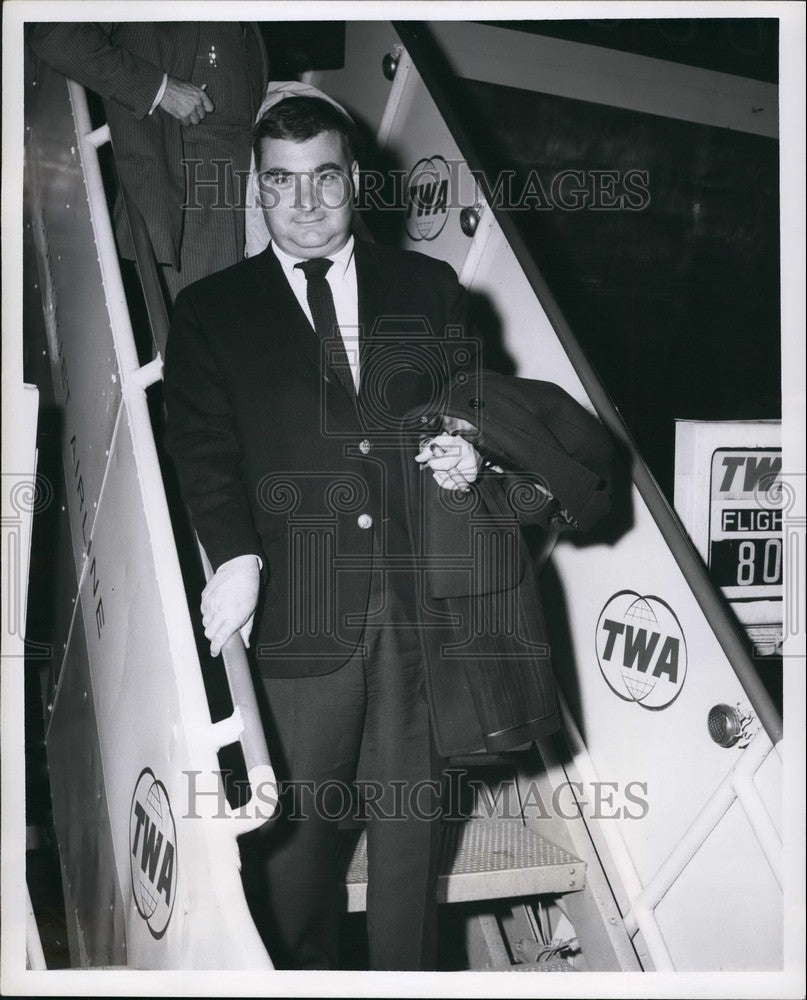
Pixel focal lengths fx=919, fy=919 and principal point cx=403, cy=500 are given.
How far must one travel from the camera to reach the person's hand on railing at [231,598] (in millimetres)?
1501

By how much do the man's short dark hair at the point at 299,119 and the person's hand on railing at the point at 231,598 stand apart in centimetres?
75

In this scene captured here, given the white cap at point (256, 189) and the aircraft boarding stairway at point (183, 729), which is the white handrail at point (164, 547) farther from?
the white cap at point (256, 189)

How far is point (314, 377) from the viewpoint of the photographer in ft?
5.32

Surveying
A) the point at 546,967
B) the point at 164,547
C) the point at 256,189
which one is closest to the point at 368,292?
the point at 256,189

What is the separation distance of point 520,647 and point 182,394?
0.73 metres

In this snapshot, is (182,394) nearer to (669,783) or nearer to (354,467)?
(354,467)

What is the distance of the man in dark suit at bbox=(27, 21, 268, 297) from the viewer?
1869 mm

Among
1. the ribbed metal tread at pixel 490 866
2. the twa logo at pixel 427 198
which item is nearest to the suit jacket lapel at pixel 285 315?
the twa logo at pixel 427 198

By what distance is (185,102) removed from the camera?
1.91 metres

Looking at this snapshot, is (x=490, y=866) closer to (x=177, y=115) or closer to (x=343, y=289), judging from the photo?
(x=343, y=289)

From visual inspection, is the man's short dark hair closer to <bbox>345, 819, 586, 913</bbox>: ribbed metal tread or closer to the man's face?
the man's face

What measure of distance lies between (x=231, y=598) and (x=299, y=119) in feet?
2.76

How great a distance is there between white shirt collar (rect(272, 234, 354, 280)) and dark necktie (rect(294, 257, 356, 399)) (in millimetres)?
15

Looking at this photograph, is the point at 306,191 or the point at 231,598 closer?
the point at 231,598
